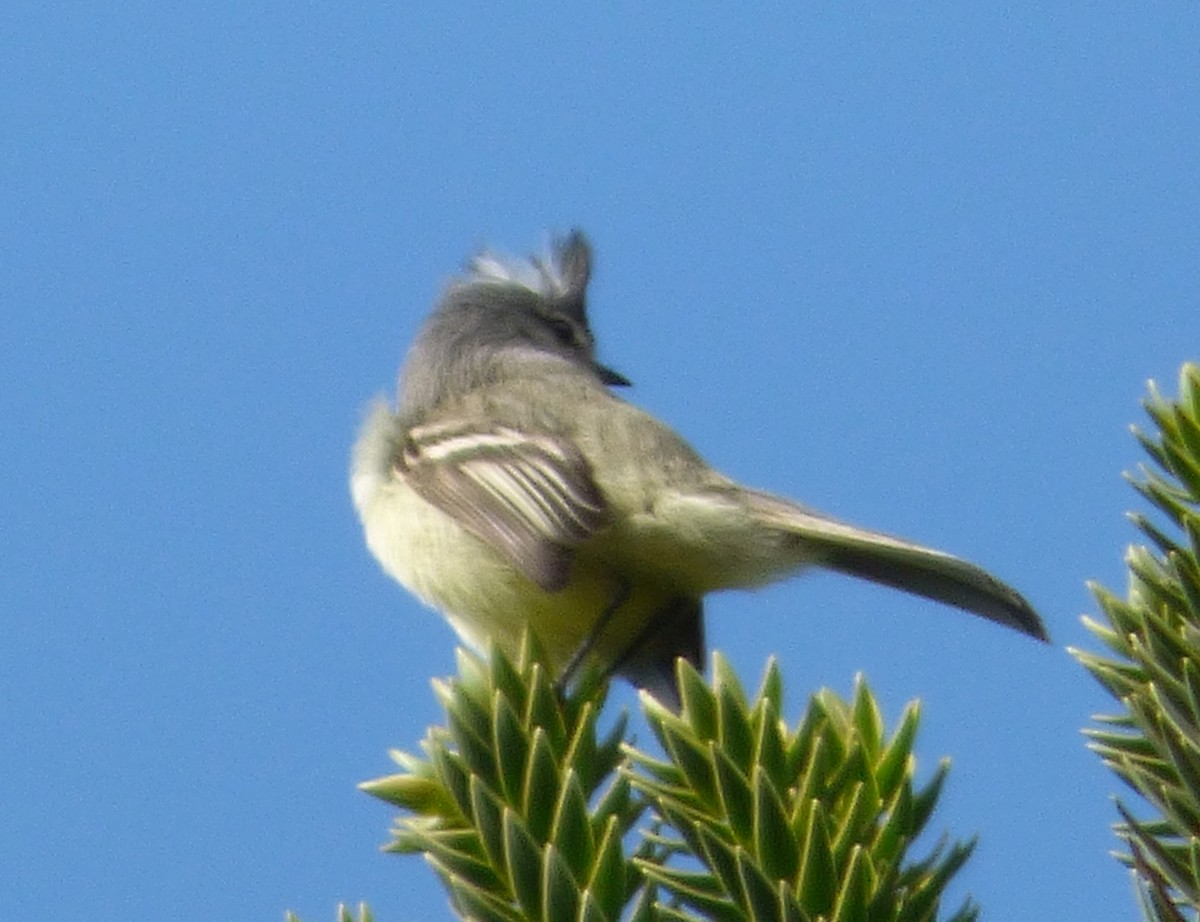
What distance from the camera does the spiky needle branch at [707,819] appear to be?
1158 millimetres

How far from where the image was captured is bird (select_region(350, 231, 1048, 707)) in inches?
116

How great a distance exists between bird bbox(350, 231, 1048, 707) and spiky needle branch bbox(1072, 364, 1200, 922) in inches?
43.6

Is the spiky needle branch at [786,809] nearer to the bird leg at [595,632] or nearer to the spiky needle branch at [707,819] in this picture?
the spiky needle branch at [707,819]

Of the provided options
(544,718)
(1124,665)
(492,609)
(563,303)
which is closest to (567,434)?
(492,609)

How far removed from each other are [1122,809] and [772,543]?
1.86m

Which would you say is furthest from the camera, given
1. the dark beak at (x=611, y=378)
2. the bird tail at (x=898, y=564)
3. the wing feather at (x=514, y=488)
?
the dark beak at (x=611, y=378)

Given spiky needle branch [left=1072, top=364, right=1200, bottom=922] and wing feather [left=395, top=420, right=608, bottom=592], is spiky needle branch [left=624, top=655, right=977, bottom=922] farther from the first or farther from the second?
wing feather [left=395, top=420, right=608, bottom=592]

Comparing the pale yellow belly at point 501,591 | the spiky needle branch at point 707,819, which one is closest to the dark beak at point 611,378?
the pale yellow belly at point 501,591

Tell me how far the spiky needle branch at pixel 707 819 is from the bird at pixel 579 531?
115 centimetres

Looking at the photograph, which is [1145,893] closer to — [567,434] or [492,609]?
[492,609]

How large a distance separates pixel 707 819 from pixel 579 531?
68.7 inches

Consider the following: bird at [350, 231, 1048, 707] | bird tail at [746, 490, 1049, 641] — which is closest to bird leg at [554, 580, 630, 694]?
bird at [350, 231, 1048, 707]

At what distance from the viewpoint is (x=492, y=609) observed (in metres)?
3.17

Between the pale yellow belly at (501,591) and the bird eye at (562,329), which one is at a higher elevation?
the bird eye at (562,329)
